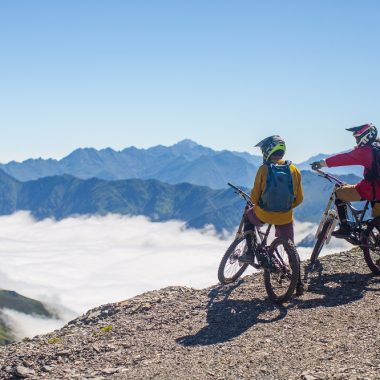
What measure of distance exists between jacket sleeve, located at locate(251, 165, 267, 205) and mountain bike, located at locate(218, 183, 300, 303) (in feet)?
2.81

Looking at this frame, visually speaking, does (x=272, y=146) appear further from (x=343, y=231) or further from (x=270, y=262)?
(x=343, y=231)

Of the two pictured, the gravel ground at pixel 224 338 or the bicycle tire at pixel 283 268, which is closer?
the gravel ground at pixel 224 338

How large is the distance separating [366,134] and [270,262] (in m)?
3.97

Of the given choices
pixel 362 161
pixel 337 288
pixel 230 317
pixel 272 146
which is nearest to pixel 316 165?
pixel 362 161

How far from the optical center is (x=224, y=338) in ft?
32.4

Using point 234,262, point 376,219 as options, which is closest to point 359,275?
point 376,219

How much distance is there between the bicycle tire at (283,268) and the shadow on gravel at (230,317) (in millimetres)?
276

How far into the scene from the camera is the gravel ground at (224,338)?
26.9 feet

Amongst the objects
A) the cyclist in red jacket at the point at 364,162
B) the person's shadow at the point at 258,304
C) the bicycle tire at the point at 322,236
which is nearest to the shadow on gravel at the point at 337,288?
the person's shadow at the point at 258,304

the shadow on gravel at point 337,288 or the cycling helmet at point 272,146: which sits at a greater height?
the cycling helmet at point 272,146

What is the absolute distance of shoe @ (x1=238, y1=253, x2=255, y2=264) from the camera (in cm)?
1237

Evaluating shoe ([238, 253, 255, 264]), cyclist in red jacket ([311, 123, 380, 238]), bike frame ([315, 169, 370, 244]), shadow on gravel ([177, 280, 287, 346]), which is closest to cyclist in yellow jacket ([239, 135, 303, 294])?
shoe ([238, 253, 255, 264])

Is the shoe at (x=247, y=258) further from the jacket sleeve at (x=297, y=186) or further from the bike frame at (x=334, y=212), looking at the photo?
the bike frame at (x=334, y=212)

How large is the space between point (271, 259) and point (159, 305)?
3274mm
